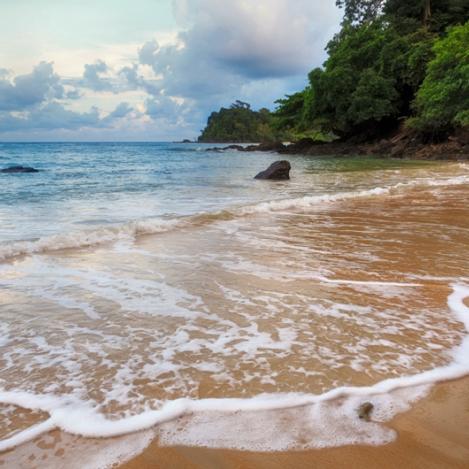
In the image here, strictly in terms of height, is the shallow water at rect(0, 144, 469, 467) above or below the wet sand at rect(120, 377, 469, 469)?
below

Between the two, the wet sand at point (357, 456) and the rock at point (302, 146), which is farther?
the rock at point (302, 146)

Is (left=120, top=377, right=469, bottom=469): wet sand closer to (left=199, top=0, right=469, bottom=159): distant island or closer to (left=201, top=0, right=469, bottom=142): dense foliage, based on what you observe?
(left=199, top=0, right=469, bottom=159): distant island

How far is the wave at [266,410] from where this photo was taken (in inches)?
76.9

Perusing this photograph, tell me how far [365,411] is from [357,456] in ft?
1.08

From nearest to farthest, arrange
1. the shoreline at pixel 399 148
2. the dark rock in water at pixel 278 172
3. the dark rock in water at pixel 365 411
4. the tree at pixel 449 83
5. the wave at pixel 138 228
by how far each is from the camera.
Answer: the dark rock in water at pixel 365 411 → the wave at pixel 138 228 → the dark rock in water at pixel 278 172 → the tree at pixel 449 83 → the shoreline at pixel 399 148

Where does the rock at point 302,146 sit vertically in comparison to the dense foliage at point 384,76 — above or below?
below

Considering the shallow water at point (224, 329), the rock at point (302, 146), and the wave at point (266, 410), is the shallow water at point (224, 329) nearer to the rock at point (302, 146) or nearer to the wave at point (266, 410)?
the wave at point (266, 410)

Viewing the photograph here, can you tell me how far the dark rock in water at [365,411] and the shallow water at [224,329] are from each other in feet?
0.17

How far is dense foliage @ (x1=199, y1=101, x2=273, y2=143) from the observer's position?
124188 millimetres

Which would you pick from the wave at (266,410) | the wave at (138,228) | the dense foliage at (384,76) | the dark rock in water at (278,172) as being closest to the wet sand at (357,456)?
the wave at (266,410)

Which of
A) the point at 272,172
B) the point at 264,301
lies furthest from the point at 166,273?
the point at 272,172

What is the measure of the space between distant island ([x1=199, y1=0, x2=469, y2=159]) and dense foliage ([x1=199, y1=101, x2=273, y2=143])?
7740cm

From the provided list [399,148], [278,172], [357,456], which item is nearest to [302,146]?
[399,148]

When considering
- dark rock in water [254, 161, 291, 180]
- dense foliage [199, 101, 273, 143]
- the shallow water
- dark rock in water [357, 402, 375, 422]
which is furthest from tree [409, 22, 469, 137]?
dense foliage [199, 101, 273, 143]
